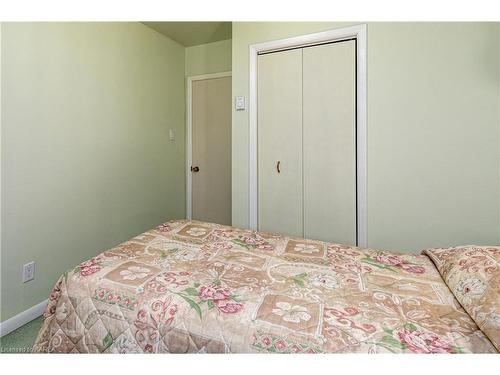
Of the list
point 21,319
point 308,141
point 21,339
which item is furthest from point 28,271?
point 308,141

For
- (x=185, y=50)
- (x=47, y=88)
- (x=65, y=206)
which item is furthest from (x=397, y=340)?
(x=185, y=50)

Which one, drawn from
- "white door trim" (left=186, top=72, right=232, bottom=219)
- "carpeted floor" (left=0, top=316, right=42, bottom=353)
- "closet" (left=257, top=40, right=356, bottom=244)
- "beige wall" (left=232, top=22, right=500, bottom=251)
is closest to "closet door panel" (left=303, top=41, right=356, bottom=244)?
"closet" (left=257, top=40, right=356, bottom=244)

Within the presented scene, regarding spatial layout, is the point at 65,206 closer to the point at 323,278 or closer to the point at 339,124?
the point at 323,278

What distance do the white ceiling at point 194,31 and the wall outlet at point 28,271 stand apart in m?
2.34

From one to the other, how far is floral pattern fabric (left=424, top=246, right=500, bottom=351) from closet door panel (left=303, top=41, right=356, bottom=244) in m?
1.00

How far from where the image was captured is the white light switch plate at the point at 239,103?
247 centimetres

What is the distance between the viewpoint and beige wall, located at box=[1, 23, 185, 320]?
5.73 feet

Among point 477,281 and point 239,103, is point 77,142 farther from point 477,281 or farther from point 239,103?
point 477,281

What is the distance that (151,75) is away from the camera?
2.84m

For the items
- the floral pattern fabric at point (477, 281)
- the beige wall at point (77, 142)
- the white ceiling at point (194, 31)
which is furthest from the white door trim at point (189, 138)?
the floral pattern fabric at point (477, 281)

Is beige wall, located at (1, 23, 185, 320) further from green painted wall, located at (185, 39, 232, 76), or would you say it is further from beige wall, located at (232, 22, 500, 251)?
beige wall, located at (232, 22, 500, 251)

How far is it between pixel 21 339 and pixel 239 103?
2280mm
